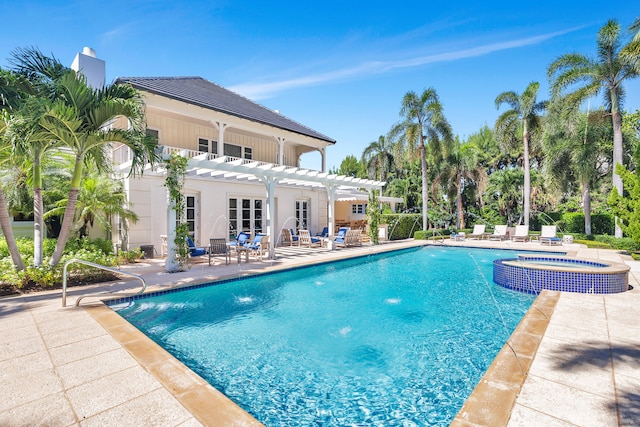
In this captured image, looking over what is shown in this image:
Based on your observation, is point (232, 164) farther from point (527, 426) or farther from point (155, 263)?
point (527, 426)

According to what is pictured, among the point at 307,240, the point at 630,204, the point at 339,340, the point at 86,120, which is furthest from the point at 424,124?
the point at 339,340

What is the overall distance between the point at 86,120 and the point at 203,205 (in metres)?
7.51

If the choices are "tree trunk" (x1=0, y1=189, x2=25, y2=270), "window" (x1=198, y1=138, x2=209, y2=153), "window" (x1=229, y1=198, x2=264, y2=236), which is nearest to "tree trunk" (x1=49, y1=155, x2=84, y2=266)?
"tree trunk" (x1=0, y1=189, x2=25, y2=270)

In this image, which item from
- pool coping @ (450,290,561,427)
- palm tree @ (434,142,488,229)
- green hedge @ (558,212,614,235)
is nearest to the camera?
pool coping @ (450,290,561,427)

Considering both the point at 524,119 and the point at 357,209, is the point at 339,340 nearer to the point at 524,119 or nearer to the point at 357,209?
the point at 357,209

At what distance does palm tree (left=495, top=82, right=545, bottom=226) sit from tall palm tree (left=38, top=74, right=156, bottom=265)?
22.8m

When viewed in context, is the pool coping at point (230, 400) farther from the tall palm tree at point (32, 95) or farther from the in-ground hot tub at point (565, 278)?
the tall palm tree at point (32, 95)

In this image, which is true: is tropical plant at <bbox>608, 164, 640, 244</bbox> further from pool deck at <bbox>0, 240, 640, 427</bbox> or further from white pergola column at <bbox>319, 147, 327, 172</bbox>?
white pergola column at <bbox>319, 147, 327, 172</bbox>

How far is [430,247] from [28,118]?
18.7 m

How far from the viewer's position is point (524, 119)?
860 inches

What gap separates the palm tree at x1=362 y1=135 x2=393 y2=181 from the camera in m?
35.6

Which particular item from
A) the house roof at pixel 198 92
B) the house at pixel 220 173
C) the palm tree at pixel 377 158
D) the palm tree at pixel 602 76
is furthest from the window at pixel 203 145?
the palm tree at pixel 377 158

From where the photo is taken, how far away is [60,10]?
40.3 feet

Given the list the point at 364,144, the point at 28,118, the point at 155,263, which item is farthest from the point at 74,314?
the point at 364,144
